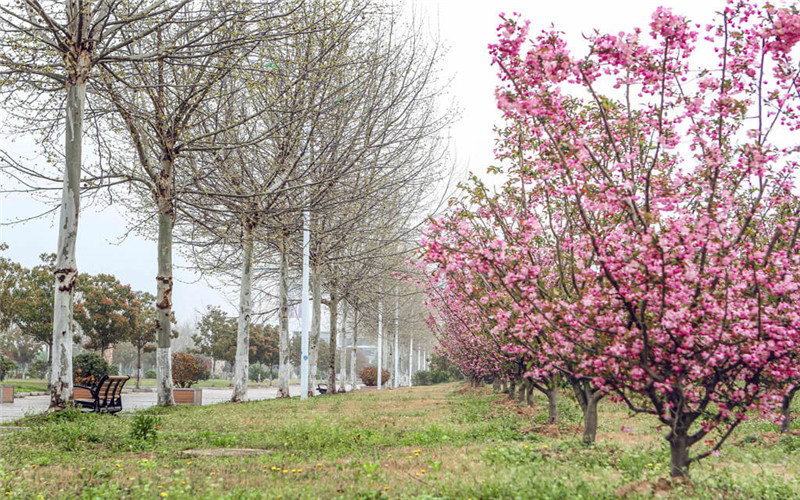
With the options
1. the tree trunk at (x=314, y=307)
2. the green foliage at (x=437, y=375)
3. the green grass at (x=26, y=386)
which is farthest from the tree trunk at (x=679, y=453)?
the green foliage at (x=437, y=375)

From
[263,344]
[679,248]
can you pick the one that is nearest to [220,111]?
[679,248]

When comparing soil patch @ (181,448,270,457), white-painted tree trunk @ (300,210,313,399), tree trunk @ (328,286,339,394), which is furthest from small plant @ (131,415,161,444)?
tree trunk @ (328,286,339,394)

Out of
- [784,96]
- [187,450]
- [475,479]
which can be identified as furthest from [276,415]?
[784,96]

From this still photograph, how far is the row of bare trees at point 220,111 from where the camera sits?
10.6m

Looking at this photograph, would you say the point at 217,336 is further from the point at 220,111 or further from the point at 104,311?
the point at 220,111

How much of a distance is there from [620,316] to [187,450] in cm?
553

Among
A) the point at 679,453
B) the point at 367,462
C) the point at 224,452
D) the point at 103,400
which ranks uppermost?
the point at 679,453

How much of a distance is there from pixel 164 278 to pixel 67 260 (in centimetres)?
334

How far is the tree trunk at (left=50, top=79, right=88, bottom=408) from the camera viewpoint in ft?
33.9

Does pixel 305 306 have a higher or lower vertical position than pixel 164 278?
lower

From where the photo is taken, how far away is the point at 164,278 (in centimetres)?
1377

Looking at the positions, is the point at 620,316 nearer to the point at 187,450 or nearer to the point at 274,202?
the point at 187,450

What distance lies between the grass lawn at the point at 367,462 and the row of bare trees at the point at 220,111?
347 centimetres

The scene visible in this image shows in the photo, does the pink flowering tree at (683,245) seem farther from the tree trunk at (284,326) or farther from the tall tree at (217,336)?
the tall tree at (217,336)
